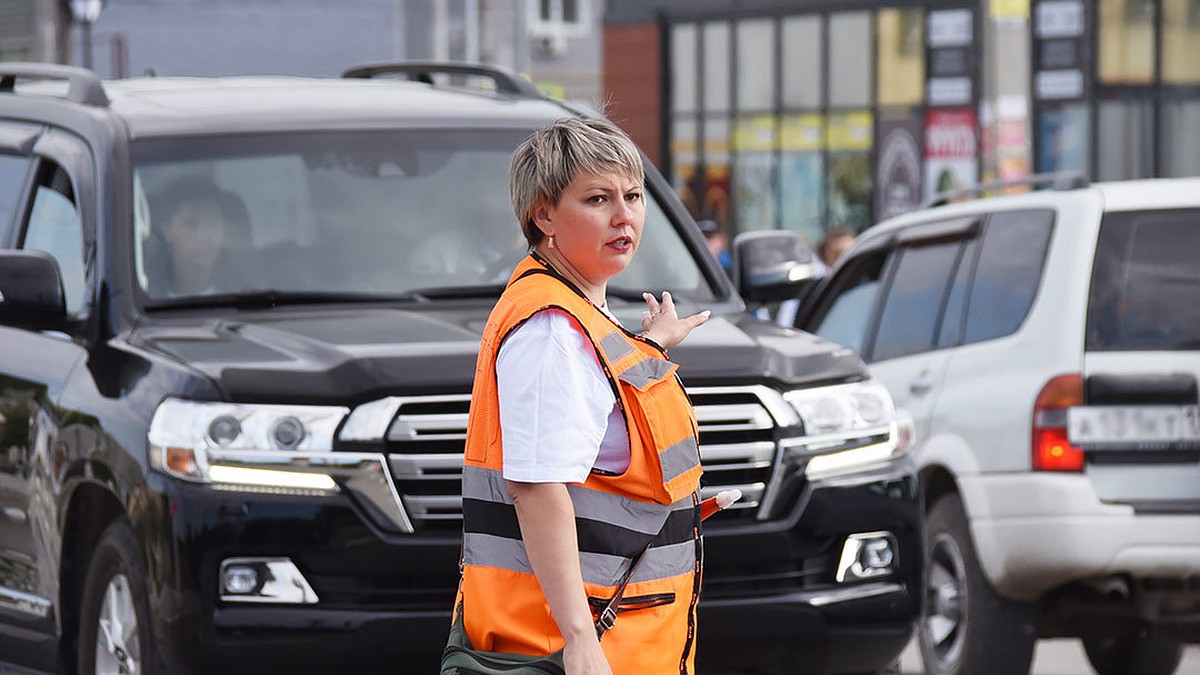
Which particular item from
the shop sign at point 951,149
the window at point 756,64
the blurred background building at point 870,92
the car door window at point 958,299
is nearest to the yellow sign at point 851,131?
the blurred background building at point 870,92

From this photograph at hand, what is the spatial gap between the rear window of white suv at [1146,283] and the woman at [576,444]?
4.22 meters

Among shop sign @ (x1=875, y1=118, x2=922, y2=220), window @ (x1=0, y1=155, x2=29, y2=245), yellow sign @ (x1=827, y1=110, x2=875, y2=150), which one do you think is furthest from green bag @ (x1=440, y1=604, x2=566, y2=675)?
yellow sign @ (x1=827, y1=110, x2=875, y2=150)

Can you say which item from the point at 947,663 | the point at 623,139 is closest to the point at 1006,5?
the point at 947,663

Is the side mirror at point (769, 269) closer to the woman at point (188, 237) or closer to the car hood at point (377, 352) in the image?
the car hood at point (377, 352)

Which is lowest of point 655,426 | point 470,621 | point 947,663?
point 947,663

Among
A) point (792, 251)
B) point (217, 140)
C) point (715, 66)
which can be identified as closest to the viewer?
point (217, 140)

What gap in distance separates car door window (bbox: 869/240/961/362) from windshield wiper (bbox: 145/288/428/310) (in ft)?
9.77

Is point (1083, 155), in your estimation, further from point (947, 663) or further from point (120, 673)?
point (120, 673)

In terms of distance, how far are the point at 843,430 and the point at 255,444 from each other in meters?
1.46

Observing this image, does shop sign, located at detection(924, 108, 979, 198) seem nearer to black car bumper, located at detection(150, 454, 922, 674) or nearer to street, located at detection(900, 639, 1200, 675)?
street, located at detection(900, 639, 1200, 675)

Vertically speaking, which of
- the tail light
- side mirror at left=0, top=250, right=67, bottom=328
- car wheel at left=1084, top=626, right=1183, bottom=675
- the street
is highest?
side mirror at left=0, top=250, right=67, bottom=328

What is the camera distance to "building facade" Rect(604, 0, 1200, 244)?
3481 centimetres

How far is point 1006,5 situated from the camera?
23891 millimetres

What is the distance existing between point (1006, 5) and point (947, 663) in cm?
1633
